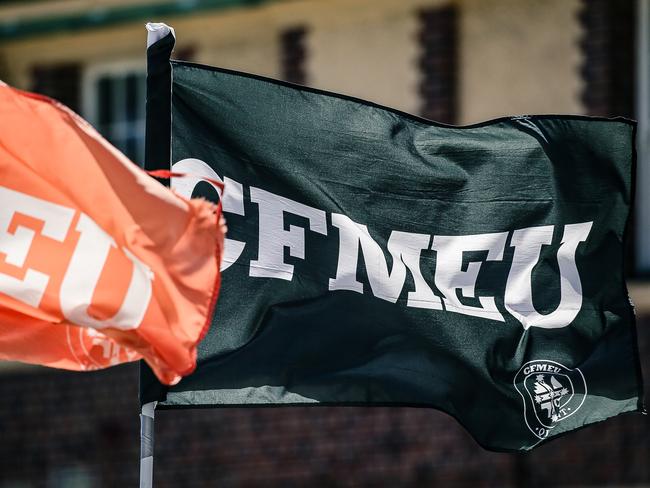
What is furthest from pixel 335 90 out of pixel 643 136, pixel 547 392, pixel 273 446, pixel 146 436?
pixel 146 436

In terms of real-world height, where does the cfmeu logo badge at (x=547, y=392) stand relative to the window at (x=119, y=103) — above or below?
below

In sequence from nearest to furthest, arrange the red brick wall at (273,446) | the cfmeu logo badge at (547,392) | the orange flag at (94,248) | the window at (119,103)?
the orange flag at (94,248), the cfmeu logo badge at (547,392), the red brick wall at (273,446), the window at (119,103)

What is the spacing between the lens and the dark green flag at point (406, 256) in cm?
769

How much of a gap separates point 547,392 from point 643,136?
554cm

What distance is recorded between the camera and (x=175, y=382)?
699 cm

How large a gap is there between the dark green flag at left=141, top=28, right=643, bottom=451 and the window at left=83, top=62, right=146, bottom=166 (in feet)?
23.1

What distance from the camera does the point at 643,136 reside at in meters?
13.2

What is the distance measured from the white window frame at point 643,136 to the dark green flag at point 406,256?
15.7 ft

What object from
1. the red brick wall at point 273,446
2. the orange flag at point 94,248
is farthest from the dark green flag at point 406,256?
the red brick wall at point 273,446

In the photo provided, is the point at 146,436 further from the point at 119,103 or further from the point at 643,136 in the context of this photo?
the point at 119,103

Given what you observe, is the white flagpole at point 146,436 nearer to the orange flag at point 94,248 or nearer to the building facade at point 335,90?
the orange flag at point 94,248

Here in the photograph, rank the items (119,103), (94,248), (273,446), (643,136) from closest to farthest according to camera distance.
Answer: (94,248)
(643,136)
(273,446)
(119,103)

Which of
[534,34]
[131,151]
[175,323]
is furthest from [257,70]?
[175,323]

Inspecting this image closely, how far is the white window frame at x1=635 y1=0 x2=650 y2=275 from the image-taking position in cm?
1318
